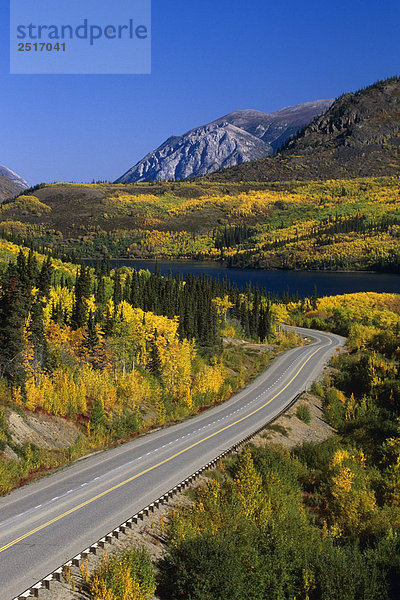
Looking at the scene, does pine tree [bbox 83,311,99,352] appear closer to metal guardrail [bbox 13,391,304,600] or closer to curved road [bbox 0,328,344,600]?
curved road [bbox 0,328,344,600]

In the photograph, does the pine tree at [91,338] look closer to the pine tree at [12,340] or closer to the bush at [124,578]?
the pine tree at [12,340]

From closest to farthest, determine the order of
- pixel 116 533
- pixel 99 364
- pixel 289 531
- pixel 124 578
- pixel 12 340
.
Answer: pixel 124 578 → pixel 116 533 → pixel 289 531 → pixel 12 340 → pixel 99 364

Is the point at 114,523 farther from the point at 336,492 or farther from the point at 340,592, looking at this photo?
the point at 336,492

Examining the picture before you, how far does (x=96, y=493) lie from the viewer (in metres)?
22.1

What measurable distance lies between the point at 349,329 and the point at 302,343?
594 inches

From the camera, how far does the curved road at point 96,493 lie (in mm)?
16594

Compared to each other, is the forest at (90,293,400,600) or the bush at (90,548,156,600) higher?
the bush at (90,548,156,600)

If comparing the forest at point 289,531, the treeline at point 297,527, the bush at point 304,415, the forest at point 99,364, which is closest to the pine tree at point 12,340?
the forest at point 99,364

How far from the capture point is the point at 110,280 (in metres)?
86.6

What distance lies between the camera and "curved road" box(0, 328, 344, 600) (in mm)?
16594

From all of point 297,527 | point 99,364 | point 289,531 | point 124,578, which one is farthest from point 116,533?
point 99,364

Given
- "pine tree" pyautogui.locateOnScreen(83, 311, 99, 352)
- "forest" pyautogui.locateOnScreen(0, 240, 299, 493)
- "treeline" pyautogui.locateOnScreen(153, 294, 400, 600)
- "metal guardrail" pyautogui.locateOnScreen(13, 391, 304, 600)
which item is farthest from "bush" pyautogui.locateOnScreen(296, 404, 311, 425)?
"pine tree" pyautogui.locateOnScreen(83, 311, 99, 352)

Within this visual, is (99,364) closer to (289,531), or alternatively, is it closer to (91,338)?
(91,338)

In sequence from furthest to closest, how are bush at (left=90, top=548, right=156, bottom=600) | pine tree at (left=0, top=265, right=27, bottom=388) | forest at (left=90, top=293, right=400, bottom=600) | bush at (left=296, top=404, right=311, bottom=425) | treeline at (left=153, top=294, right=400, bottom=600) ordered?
bush at (left=296, top=404, right=311, bottom=425) < pine tree at (left=0, top=265, right=27, bottom=388) < treeline at (left=153, top=294, right=400, bottom=600) < forest at (left=90, top=293, right=400, bottom=600) < bush at (left=90, top=548, right=156, bottom=600)
